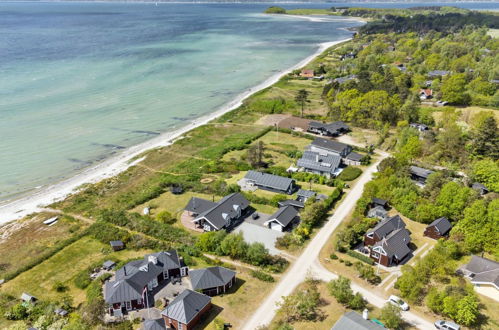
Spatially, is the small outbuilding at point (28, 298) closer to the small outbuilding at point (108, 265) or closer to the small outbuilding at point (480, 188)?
the small outbuilding at point (108, 265)

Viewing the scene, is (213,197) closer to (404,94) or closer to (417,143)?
(417,143)

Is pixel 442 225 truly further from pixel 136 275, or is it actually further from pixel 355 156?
pixel 136 275

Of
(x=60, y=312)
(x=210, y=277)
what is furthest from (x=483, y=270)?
(x=60, y=312)

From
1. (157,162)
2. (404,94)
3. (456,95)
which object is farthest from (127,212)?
(456,95)

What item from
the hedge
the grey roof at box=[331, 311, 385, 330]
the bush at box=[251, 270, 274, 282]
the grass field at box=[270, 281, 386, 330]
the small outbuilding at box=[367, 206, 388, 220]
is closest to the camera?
the grey roof at box=[331, 311, 385, 330]

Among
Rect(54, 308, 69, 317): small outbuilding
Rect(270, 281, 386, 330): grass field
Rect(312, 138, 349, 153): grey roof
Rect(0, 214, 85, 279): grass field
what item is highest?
Rect(312, 138, 349, 153): grey roof

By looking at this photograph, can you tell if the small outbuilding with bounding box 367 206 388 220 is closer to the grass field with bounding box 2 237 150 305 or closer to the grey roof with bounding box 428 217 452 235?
the grey roof with bounding box 428 217 452 235

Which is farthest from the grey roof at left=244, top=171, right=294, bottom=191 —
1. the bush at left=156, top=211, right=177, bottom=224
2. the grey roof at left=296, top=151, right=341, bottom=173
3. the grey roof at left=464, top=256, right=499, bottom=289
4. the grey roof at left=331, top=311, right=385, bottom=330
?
the grey roof at left=331, top=311, right=385, bottom=330
